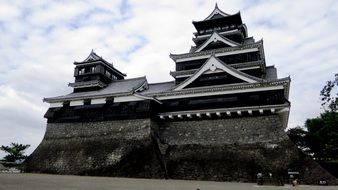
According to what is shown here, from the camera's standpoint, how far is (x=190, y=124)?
21.8 m

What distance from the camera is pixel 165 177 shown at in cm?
1862

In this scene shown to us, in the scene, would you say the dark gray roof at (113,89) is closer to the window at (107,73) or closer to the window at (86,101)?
the window at (86,101)

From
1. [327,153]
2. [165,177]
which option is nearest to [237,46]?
[165,177]

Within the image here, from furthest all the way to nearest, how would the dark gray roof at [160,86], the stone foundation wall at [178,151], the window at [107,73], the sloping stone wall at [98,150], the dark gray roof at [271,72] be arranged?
the window at [107,73]
the dark gray roof at [160,86]
the dark gray roof at [271,72]
the sloping stone wall at [98,150]
the stone foundation wall at [178,151]

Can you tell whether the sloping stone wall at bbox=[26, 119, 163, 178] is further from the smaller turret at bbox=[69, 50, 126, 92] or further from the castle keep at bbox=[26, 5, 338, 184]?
the smaller turret at bbox=[69, 50, 126, 92]

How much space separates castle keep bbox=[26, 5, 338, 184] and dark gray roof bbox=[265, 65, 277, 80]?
0.26ft

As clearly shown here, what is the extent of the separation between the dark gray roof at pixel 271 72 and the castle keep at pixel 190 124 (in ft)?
0.26

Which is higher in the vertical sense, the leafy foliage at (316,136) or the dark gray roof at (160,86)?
the dark gray roof at (160,86)

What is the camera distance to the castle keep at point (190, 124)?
18.8m

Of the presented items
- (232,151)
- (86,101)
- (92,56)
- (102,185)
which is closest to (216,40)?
(232,151)

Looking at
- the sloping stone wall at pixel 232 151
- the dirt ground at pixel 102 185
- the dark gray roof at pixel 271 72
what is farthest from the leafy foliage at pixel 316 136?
the dirt ground at pixel 102 185

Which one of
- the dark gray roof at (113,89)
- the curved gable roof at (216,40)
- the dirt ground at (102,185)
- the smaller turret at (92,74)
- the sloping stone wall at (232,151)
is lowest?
the dirt ground at (102,185)

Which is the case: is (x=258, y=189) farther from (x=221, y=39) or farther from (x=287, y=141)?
(x=221, y=39)

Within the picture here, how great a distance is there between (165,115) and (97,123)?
230 inches
